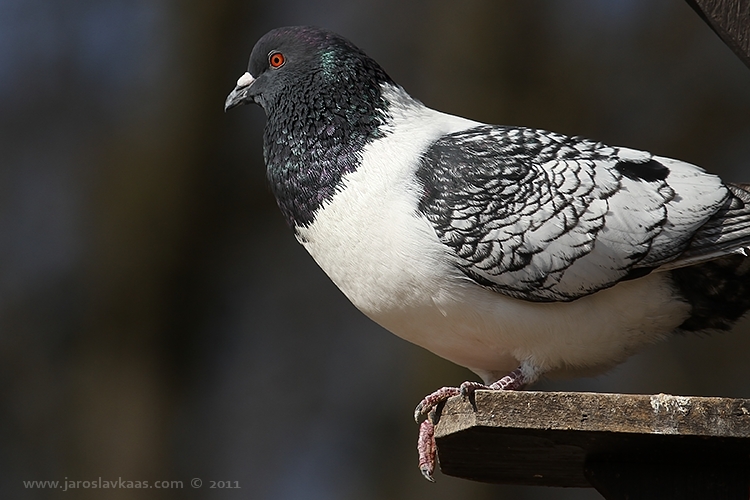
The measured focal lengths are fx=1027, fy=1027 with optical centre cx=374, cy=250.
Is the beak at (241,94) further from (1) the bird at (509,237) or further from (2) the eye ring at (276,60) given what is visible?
(1) the bird at (509,237)

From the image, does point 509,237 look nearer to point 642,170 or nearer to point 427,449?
point 642,170

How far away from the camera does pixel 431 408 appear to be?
10.2 ft

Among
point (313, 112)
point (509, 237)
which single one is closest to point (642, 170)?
point (509, 237)

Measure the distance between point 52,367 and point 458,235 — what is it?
5028mm

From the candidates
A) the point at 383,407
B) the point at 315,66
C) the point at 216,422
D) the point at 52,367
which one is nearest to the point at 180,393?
the point at 216,422

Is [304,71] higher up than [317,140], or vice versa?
[304,71]

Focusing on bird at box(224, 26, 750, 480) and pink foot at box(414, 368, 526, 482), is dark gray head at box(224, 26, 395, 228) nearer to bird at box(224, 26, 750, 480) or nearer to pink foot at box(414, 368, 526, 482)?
bird at box(224, 26, 750, 480)

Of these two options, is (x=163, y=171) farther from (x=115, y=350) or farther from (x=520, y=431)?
(x=520, y=431)

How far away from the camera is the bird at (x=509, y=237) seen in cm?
311

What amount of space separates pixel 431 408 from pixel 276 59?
58.3 inches

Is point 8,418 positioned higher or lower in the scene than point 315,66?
lower

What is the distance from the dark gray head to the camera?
339 centimetres

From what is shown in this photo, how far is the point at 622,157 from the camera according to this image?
333 cm

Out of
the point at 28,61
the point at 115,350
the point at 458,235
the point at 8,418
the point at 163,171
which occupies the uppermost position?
the point at 458,235
